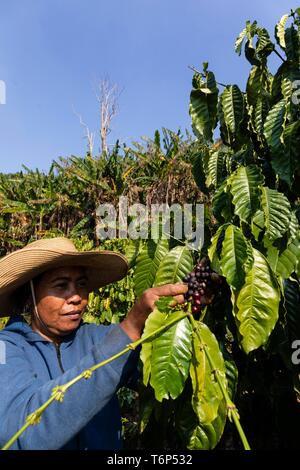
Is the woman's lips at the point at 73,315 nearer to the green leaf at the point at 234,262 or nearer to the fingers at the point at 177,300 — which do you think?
the fingers at the point at 177,300

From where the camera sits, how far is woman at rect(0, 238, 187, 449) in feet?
3.57

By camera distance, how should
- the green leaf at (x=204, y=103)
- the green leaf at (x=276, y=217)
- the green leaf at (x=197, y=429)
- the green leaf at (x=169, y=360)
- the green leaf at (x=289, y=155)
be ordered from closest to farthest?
the green leaf at (x=169, y=360)
the green leaf at (x=197, y=429)
the green leaf at (x=276, y=217)
the green leaf at (x=289, y=155)
the green leaf at (x=204, y=103)

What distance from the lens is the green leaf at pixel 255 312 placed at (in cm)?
118

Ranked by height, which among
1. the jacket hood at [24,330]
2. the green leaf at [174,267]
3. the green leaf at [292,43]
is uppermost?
the green leaf at [292,43]

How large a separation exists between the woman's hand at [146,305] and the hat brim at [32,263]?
0.43m

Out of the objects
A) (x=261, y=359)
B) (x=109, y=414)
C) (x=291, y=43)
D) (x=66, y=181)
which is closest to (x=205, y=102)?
(x=291, y=43)

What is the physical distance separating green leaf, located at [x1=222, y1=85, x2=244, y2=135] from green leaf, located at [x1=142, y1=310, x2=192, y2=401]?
0.83m

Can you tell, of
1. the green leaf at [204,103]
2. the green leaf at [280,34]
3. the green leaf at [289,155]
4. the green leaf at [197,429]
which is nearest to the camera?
the green leaf at [197,429]

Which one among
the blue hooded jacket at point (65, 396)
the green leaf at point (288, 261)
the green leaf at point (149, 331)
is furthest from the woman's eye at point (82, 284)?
the green leaf at point (288, 261)

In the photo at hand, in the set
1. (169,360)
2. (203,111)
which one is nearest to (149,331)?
(169,360)

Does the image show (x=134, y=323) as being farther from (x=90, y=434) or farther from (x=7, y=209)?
(x=7, y=209)

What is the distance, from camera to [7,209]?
5039mm

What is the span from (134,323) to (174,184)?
328 cm

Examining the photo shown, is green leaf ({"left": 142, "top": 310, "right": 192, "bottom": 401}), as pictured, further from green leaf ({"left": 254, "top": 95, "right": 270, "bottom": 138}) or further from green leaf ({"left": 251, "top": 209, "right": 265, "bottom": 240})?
green leaf ({"left": 254, "top": 95, "right": 270, "bottom": 138})
